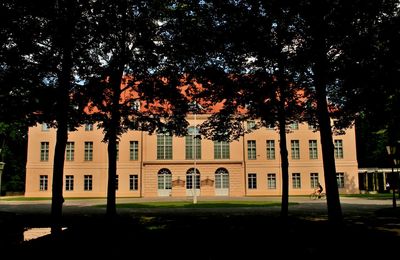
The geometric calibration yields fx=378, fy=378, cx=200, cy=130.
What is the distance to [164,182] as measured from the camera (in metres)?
43.7

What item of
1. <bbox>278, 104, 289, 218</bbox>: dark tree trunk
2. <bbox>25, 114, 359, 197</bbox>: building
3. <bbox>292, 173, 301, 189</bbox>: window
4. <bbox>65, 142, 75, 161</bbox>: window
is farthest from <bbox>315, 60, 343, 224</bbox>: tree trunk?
<bbox>65, 142, 75, 161</bbox>: window

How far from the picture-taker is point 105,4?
11430 millimetres

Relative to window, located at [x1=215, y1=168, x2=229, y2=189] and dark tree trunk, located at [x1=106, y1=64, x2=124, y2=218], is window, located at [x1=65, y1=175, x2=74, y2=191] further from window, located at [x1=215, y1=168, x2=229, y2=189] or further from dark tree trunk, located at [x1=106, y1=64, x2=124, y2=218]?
dark tree trunk, located at [x1=106, y1=64, x2=124, y2=218]

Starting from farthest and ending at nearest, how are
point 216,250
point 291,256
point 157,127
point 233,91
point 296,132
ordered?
point 296,132 → point 157,127 → point 233,91 → point 216,250 → point 291,256

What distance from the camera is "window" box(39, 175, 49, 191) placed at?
144 feet

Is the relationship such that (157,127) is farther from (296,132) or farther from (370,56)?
(296,132)

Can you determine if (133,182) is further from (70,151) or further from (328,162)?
(328,162)

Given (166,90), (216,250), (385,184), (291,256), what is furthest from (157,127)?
(385,184)

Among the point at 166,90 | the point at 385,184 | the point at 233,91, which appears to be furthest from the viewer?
the point at 385,184

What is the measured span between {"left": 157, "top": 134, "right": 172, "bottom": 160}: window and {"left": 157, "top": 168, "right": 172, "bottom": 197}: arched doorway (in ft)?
4.97

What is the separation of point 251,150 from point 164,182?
35.8 ft

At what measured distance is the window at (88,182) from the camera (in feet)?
144

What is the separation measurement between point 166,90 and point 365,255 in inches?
412

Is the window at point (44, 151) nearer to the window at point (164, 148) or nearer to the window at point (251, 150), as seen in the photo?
the window at point (164, 148)
